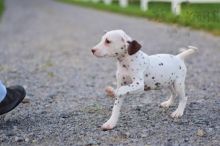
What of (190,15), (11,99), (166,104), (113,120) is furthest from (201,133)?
(190,15)

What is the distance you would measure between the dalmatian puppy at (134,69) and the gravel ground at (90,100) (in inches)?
9.5

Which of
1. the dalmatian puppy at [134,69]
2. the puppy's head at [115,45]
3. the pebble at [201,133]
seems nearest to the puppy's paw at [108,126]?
the dalmatian puppy at [134,69]

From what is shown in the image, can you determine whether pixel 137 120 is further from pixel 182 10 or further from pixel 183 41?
pixel 182 10

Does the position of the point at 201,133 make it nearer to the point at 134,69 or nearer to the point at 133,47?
the point at 134,69

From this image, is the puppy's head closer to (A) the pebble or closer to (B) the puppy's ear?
(B) the puppy's ear

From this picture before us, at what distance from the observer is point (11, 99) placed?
4945mm

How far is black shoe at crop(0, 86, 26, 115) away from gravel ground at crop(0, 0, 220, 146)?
168mm

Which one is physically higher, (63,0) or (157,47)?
(157,47)

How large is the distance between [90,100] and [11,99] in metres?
1.31

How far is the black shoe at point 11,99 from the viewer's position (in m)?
4.88

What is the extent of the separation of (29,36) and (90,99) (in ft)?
29.0

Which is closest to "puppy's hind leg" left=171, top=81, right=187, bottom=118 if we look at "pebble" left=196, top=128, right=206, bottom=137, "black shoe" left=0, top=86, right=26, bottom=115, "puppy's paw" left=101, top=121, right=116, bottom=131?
"pebble" left=196, top=128, right=206, bottom=137

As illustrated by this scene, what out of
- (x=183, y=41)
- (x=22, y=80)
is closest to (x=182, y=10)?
(x=183, y=41)

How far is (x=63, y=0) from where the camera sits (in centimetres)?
3675
